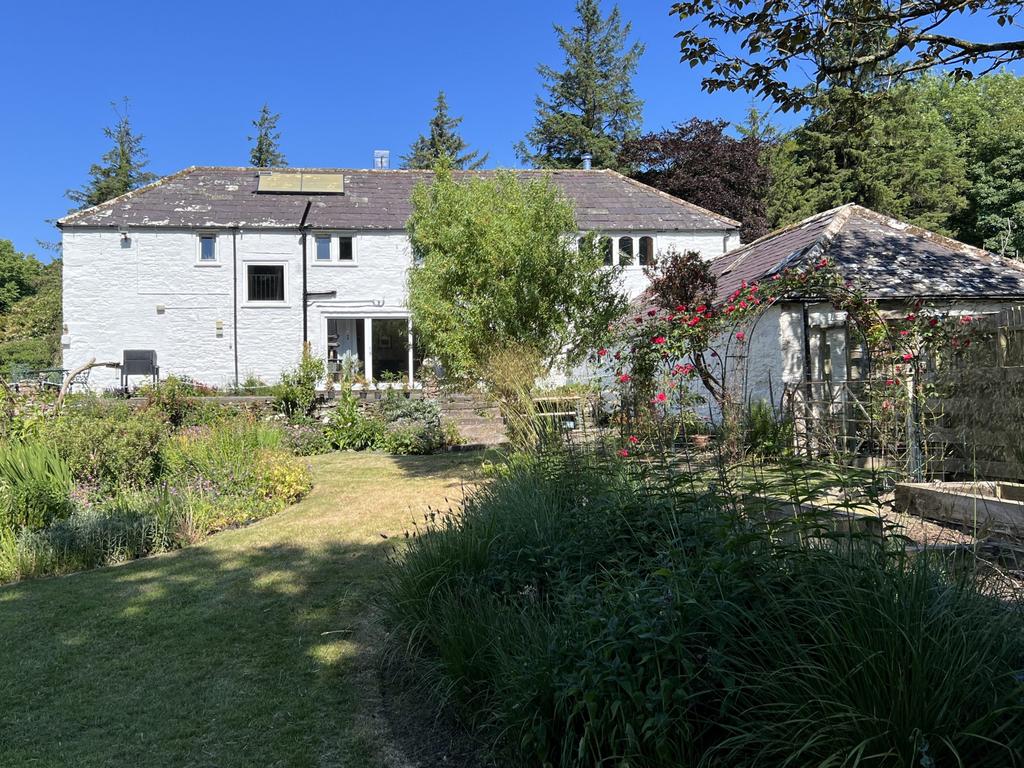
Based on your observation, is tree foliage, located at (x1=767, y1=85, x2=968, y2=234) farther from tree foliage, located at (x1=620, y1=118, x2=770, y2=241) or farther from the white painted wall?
the white painted wall

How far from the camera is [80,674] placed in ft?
13.0

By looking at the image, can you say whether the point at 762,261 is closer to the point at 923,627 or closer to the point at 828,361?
the point at 828,361

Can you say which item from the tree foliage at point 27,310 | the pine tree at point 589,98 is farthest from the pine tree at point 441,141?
the tree foliage at point 27,310

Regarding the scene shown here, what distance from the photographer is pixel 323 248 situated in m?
23.3

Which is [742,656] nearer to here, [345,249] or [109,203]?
[345,249]

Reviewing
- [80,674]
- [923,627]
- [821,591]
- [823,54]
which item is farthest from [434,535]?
[823,54]

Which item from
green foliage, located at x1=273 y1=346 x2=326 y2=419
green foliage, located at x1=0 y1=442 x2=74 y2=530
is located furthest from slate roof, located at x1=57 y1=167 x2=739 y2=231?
green foliage, located at x1=0 y1=442 x2=74 y2=530

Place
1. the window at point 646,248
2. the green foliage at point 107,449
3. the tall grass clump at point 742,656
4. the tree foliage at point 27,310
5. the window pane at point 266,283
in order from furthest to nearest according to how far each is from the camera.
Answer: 1. the tree foliage at point 27,310
2. the window at point 646,248
3. the window pane at point 266,283
4. the green foliage at point 107,449
5. the tall grass clump at point 742,656

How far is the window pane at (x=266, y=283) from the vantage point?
23.1 metres

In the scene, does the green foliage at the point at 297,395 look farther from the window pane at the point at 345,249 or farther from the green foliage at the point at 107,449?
the green foliage at the point at 107,449

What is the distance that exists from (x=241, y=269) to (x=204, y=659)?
20718 millimetres

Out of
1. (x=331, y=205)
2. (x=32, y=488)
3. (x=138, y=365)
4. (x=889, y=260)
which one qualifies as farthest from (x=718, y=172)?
(x=32, y=488)

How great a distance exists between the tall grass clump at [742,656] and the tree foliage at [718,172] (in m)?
29.1

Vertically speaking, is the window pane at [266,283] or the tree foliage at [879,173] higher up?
the tree foliage at [879,173]
